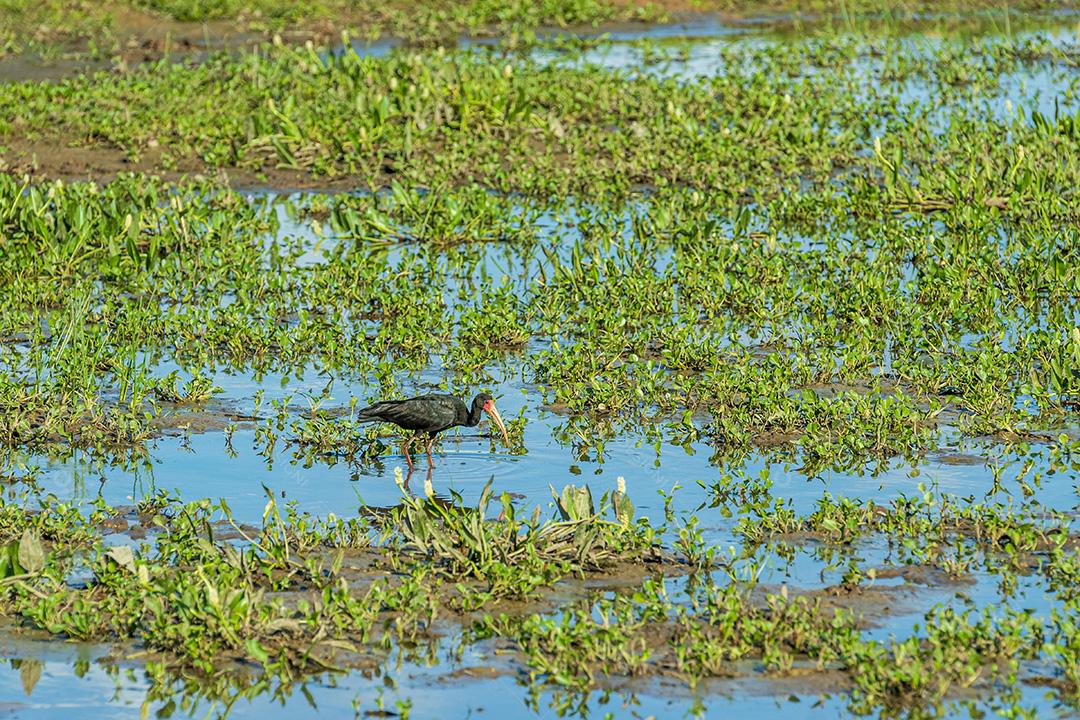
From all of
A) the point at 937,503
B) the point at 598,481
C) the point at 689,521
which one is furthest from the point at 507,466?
the point at 937,503

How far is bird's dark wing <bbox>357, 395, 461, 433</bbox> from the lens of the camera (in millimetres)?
8344

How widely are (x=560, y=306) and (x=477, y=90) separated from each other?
221 inches

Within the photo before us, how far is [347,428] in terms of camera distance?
8672 mm

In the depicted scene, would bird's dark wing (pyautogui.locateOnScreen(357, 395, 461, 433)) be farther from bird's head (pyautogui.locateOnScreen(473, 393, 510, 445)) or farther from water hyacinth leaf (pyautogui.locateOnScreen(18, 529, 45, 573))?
water hyacinth leaf (pyautogui.locateOnScreen(18, 529, 45, 573))

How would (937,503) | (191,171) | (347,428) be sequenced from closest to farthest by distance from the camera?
(937,503), (347,428), (191,171)

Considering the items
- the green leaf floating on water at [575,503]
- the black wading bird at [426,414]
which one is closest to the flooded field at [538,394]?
the green leaf floating on water at [575,503]

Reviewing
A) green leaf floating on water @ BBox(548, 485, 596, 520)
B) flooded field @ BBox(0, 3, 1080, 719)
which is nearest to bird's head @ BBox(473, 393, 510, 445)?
flooded field @ BBox(0, 3, 1080, 719)

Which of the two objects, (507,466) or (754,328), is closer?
(507,466)

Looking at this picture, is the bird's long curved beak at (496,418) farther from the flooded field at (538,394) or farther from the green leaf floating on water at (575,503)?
the green leaf floating on water at (575,503)

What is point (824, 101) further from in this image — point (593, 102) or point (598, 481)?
point (598, 481)

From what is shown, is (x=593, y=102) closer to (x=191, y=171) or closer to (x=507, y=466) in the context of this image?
(x=191, y=171)

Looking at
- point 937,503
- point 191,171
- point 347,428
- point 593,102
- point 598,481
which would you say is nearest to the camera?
point 937,503

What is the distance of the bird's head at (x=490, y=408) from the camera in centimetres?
857

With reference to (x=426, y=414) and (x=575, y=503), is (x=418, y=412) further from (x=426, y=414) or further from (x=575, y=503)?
(x=575, y=503)
